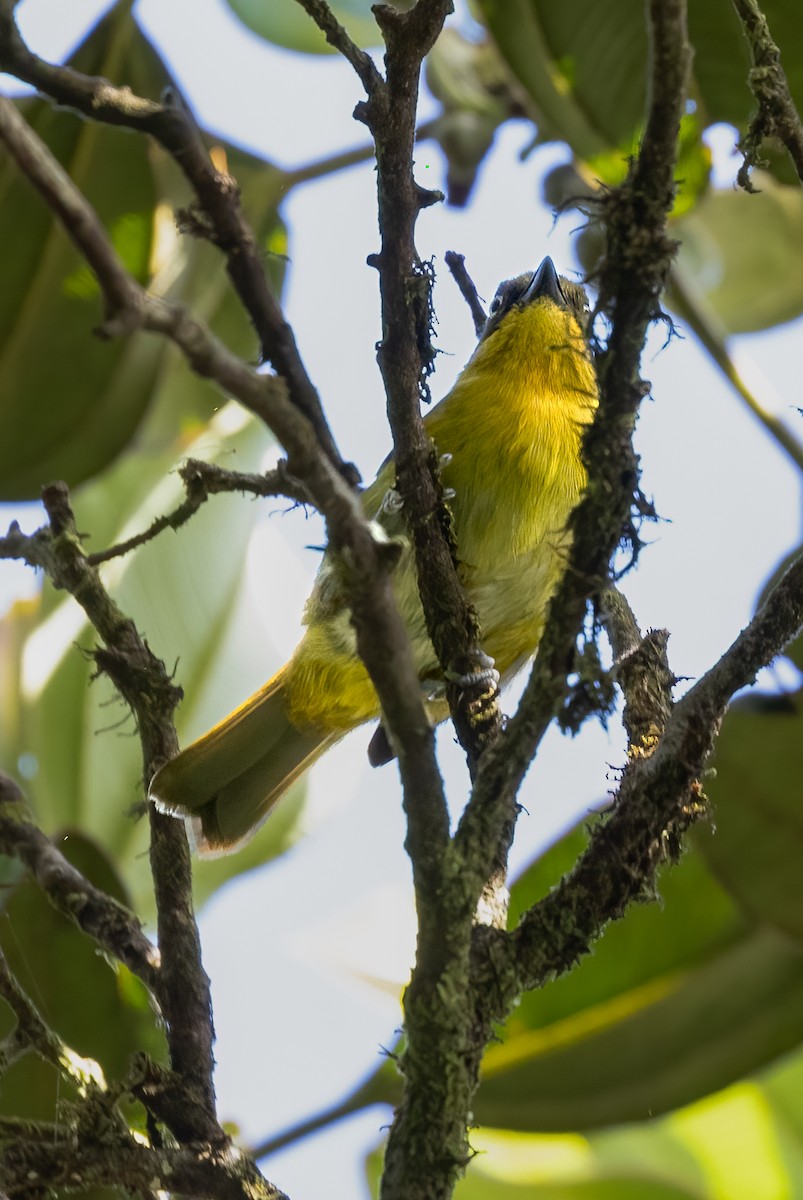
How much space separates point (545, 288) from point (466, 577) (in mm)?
1080

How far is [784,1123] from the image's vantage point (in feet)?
11.7

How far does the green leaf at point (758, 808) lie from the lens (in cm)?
256

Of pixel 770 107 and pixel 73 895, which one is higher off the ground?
pixel 770 107

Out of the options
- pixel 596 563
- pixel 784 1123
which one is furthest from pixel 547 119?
pixel 784 1123

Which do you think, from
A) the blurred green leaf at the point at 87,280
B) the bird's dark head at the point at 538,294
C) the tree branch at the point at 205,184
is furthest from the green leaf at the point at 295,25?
the tree branch at the point at 205,184

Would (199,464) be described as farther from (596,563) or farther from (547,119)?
(547,119)

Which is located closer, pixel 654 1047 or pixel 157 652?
pixel 654 1047

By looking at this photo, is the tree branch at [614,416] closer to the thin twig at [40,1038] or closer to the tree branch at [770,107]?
the tree branch at [770,107]

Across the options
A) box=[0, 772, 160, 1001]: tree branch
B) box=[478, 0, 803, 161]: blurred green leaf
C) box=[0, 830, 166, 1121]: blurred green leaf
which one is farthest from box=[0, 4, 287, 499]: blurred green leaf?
box=[0, 772, 160, 1001]: tree branch

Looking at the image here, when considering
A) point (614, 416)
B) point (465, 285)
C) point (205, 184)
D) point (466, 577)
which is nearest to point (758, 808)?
point (466, 577)

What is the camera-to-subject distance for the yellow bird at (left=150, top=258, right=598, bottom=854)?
301 cm

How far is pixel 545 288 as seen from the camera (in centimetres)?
369

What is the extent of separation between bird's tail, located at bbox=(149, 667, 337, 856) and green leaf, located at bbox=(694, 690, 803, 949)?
45.5 inches

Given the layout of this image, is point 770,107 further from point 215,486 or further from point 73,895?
point 73,895
